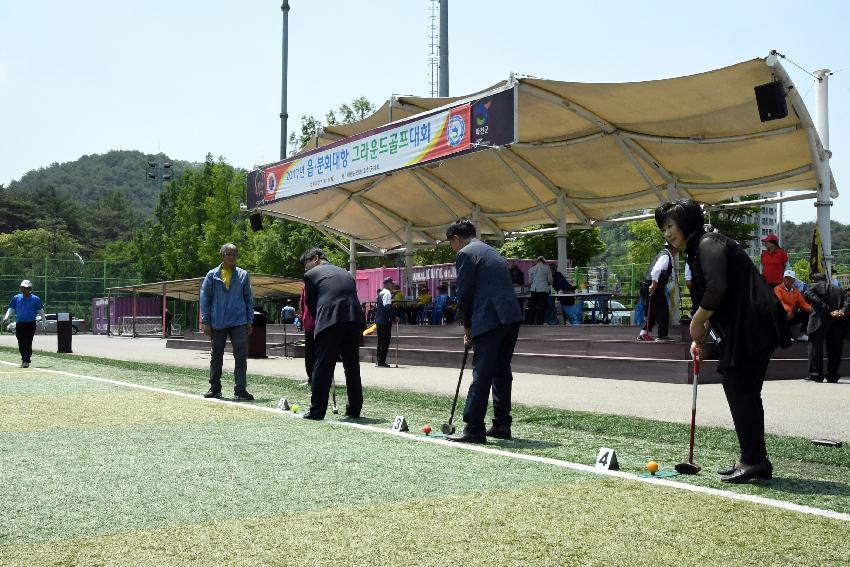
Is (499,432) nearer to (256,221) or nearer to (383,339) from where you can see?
(383,339)

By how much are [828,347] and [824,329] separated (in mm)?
336

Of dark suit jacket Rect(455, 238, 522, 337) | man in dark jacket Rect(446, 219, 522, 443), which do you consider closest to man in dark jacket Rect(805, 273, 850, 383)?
man in dark jacket Rect(446, 219, 522, 443)

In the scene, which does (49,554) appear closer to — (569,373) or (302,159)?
(569,373)

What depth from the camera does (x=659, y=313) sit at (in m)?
15.1

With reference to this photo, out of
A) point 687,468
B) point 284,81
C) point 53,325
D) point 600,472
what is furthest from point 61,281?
point 687,468

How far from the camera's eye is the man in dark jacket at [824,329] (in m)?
14.1

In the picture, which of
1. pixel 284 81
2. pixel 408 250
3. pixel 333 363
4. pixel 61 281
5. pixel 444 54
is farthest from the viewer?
pixel 61 281

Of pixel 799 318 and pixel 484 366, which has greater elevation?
pixel 799 318

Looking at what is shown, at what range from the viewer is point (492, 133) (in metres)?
17.3

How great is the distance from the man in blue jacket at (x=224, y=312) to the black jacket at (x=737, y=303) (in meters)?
6.72

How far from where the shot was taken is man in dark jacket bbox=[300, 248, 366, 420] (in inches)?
340

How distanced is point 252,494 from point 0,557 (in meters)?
1.50

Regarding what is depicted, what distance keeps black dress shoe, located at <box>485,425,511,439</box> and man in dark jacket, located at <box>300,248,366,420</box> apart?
1727mm

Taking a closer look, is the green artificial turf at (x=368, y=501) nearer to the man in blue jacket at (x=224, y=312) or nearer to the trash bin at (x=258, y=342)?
the man in blue jacket at (x=224, y=312)
